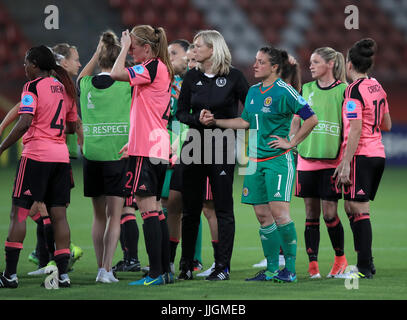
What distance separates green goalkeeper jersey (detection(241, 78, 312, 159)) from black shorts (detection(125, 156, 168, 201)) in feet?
2.91

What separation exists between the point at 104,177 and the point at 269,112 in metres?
1.58

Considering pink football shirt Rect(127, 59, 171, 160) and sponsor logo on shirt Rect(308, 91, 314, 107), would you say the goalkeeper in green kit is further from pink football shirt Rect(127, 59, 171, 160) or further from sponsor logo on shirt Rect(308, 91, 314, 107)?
sponsor logo on shirt Rect(308, 91, 314, 107)

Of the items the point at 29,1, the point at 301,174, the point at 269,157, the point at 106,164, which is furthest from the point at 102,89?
the point at 29,1

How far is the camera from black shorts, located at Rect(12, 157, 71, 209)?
5898 mm

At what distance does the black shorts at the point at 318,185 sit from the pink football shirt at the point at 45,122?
2.30 meters

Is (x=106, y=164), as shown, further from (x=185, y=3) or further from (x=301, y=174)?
(x=185, y=3)

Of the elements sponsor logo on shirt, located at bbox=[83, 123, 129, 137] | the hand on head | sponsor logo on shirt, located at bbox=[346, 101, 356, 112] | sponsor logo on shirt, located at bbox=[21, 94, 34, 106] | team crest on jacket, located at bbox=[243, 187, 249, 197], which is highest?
sponsor logo on shirt, located at bbox=[21, 94, 34, 106]

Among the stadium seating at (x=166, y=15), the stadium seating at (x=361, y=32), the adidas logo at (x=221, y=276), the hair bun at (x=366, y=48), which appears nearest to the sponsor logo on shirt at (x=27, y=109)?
the adidas logo at (x=221, y=276)

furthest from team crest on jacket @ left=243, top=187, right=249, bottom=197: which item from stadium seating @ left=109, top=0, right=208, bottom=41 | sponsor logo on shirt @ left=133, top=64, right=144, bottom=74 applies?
stadium seating @ left=109, top=0, right=208, bottom=41

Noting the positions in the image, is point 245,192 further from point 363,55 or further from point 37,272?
point 37,272

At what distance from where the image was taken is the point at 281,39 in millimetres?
24172

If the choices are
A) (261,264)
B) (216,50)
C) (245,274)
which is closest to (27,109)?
(216,50)

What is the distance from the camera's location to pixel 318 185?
6.90 m

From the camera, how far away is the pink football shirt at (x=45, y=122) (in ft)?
19.4
